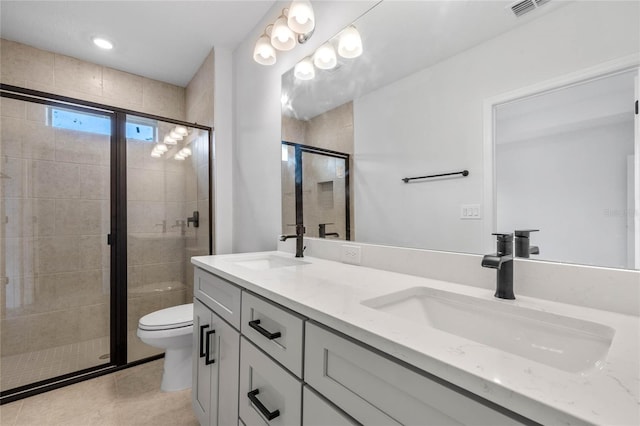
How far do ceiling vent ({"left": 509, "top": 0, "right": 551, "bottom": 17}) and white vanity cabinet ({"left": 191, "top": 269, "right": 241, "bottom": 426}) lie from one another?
49.8 inches

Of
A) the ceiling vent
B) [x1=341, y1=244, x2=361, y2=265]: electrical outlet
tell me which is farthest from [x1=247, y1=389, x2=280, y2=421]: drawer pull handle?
the ceiling vent

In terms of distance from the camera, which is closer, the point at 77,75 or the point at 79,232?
the point at 79,232

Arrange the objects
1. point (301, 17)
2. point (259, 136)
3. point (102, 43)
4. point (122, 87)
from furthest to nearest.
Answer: point (122, 87) < point (102, 43) < point (259, 136) < point (301, 17)

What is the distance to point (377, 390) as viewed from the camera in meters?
0.54

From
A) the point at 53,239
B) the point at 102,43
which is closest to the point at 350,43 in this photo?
the point at 102,43

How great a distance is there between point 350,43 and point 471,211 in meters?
0.99

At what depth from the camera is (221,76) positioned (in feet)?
7.92

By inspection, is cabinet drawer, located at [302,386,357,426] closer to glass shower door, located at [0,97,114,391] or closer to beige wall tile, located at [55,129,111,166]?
glass shower door, located at [0,97,114,391]

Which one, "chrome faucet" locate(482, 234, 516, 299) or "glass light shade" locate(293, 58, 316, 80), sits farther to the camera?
"glass light shade" locate(293, 58, 316, 80)

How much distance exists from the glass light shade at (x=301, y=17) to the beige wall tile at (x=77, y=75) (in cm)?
212

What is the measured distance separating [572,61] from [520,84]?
12 centimetres

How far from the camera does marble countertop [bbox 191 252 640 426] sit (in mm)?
343

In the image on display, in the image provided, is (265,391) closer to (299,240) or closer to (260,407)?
(260,407)

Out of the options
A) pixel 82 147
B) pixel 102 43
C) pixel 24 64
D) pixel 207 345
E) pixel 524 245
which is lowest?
pixel 207 345
